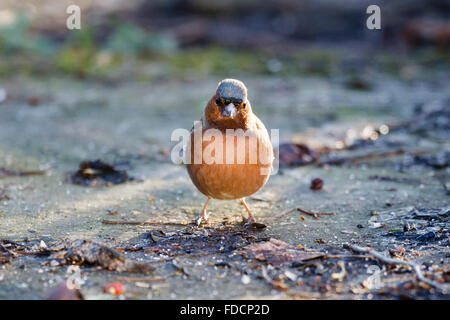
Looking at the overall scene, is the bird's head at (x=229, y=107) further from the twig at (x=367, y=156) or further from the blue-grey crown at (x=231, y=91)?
the twig at (x=367, y=156)

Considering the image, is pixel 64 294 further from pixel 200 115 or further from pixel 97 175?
pixel 200 115

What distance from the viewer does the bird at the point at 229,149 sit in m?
3.44

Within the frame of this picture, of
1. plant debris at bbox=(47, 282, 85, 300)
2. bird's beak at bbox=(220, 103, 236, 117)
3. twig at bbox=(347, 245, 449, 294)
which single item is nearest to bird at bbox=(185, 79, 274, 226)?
bird's beak at bbox=(220, 103, 236, 117)

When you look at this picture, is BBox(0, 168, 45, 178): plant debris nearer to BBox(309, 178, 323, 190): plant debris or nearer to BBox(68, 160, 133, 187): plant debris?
BBox(68, 160, 133, 187): plant debris

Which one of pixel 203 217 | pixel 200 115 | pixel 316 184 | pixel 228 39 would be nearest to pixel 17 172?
pixel 203 217

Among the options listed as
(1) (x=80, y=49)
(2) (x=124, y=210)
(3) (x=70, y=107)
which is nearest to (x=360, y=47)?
(1) (x=80, y=49)

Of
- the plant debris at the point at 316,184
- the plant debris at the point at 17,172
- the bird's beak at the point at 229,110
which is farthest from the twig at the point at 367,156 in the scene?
the plant debris at the point at 17,172

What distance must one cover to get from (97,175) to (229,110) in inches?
69.4

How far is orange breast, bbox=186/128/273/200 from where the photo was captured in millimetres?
3451

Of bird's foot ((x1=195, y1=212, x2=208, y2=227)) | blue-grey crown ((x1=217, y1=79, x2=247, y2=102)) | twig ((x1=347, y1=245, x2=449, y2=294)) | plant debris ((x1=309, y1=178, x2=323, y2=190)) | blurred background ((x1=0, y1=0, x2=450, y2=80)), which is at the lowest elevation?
twig ((x1=347, y1=245, x2=449, y2=294))

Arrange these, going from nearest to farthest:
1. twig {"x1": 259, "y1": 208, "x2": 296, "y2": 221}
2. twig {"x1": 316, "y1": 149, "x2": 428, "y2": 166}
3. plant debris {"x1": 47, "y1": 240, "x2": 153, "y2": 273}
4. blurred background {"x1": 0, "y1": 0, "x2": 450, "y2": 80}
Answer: plant debris {"x1": 47, "y1": 240, "x2": 153, "y2": 273}, twig {"x1": 259, "y1": 208, "x2": 296, "y2": 221}, twig {"x1": 316, "y1": 149, "x2": 428, "y2": 166}, blurred background {"x1": 0, "y1": 0, "x2": 450, "y2": 80}

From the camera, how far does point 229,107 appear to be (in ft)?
11.1

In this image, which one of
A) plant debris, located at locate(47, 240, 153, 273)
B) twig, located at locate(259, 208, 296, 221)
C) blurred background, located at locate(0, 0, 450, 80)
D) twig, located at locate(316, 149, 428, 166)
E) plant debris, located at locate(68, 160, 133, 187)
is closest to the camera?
plant debris, located at locate(47, 240, 153, 273)

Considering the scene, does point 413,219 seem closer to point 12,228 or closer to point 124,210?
point 124,210
